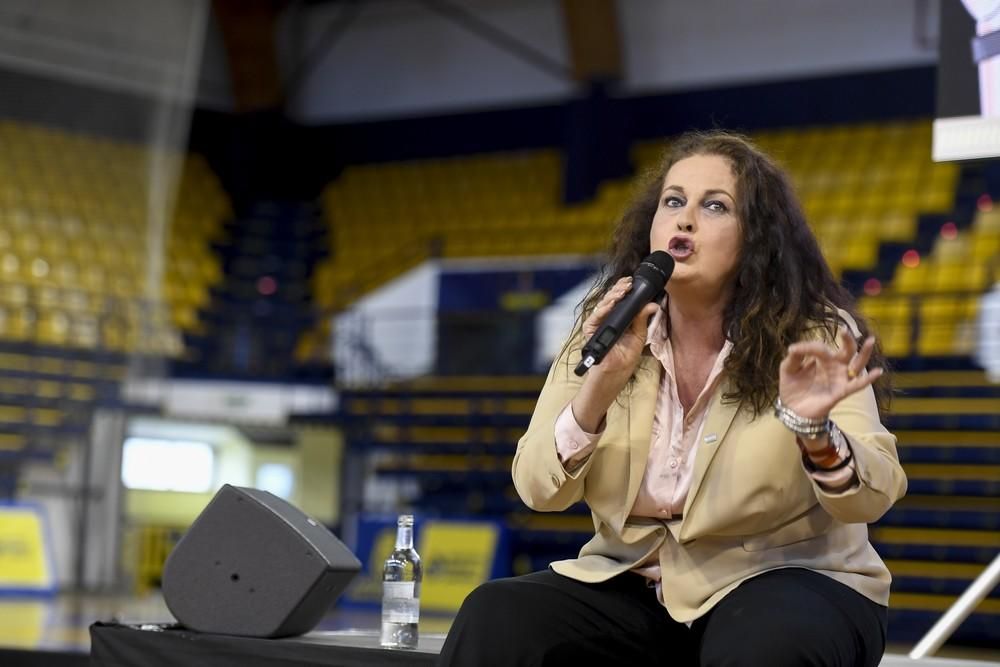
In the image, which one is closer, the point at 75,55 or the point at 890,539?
the point at 75,55

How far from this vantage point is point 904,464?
24.7 feet

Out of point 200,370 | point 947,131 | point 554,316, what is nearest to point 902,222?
point 554,316

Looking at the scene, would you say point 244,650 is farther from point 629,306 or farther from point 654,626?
point 629,306

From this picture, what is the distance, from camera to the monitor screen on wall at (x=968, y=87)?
3.17 meters

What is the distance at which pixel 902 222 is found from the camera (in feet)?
32.4

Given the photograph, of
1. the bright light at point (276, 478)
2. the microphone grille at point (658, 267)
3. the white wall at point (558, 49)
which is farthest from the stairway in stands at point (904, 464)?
the microphone grille at point (658, 267)

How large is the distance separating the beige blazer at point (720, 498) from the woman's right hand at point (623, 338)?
16cm

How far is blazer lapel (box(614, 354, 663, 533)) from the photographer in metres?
2.09

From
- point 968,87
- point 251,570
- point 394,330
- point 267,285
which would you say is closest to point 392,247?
point 267,285

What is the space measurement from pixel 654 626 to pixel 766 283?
1.77 ft

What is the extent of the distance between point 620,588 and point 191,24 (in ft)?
18.6

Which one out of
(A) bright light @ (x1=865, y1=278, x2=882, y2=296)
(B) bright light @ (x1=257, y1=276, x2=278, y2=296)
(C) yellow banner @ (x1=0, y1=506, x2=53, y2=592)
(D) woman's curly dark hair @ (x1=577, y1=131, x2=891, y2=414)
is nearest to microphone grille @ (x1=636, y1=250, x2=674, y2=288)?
(D) woman's curly dark hair @ (x1=577, y1=131, x2=891, y2=414)

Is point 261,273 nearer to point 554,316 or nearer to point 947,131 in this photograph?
point 554,316

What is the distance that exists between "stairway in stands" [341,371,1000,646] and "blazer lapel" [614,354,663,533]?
4.91 metres
